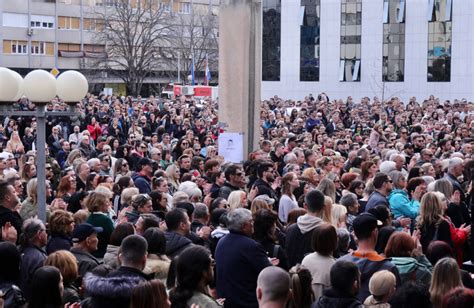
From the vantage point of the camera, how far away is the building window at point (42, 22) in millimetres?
83350

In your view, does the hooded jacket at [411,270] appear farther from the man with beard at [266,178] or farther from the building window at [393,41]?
the building window at [393,41]

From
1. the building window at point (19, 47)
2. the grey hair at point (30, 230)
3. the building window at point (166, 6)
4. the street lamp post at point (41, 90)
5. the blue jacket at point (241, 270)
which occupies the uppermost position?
the building window at point (166, 6)

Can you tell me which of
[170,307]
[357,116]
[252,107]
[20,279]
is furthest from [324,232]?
[357,116]

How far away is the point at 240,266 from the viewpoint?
335 inches

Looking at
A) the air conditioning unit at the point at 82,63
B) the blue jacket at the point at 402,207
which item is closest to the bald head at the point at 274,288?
the blue jacket at the point at 402,207

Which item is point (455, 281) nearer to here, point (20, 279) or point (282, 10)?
point (20, 279)

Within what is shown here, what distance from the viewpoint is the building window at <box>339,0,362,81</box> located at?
62.8 m

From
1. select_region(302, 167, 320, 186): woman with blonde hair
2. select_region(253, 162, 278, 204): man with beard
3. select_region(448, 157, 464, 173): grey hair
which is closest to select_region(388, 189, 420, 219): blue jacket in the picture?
select_region(253, 162, 278, 204): man with beard

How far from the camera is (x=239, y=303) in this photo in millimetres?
8547

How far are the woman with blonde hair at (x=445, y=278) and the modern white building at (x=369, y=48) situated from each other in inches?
2060

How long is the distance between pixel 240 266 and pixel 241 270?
0.12ft

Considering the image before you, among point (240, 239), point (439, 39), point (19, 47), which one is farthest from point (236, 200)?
point (19, 47)

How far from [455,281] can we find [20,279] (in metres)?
3.94

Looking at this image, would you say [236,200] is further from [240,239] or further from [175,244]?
[240,239]
